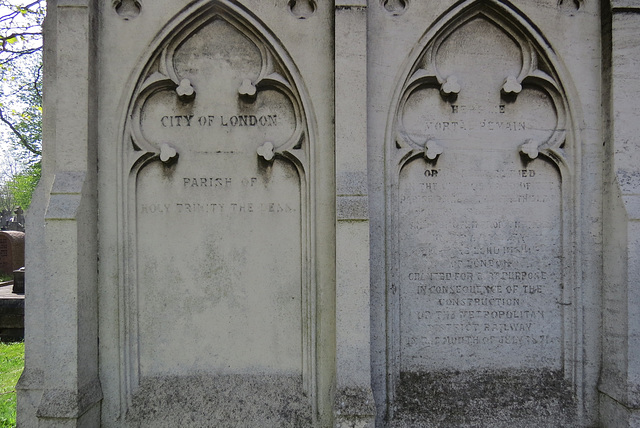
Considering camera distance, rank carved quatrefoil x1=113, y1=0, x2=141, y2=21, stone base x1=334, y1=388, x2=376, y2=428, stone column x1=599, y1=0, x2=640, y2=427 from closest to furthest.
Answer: stone base x1=334, y1=388, x2=376, y2=428 → stone column x1=599, y1=0, x2=640, y2=427 → carved quatrefoil x1=113, y1=0, x2=141, y2=21

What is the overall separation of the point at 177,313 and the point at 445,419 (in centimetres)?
295

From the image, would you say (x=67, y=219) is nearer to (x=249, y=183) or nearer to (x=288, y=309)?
(x=249, y=183)

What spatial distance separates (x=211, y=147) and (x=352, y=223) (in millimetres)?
1713

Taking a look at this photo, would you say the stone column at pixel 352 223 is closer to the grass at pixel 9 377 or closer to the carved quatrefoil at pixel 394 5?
the carved quatrefoil at pixel 394 5

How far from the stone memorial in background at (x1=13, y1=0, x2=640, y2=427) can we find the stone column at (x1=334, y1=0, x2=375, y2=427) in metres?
0.03

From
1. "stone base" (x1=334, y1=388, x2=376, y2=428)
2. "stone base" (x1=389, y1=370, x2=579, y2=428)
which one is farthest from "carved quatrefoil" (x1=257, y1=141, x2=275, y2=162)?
"stone base" (x1=389, y1=370, x2=579, y2=428)

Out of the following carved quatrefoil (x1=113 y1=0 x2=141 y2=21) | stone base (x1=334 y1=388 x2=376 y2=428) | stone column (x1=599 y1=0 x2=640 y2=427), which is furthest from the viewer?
carved quatrefoil (x1=113 y1=0 x2=141 y2=21)

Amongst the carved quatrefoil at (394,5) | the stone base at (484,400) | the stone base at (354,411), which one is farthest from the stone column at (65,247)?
the stone base at (484,400)

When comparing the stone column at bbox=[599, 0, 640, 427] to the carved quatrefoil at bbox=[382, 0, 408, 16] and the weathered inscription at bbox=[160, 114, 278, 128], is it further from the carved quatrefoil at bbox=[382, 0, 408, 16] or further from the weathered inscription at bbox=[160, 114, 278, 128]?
the weathered inscription at bbox=[160, 114, 278, 128]

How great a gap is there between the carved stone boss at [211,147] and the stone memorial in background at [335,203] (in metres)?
0.02

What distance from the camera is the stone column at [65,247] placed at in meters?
3.97

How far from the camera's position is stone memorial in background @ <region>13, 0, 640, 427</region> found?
4262mm

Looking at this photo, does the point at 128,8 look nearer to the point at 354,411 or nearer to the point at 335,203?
the point at 335,203

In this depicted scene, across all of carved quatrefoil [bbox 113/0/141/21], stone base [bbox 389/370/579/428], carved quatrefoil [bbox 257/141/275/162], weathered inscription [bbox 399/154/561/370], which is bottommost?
stone base [bbox 389/370/579/428]
